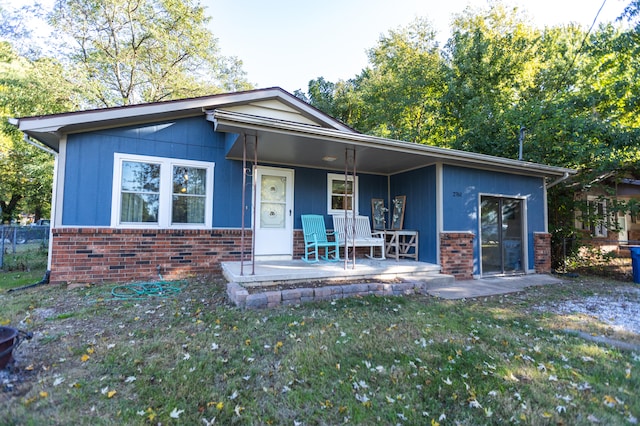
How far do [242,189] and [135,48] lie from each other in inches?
450

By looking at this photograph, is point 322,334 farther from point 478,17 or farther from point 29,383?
point 478,17

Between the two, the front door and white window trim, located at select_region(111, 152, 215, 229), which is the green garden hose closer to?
white window trim, located at select_region(111, 152, 215, 229)

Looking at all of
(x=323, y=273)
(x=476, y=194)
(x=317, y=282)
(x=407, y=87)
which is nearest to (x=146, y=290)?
(x=317, y=282)

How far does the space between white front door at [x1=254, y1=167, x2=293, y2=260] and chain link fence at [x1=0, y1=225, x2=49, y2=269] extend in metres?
5.97

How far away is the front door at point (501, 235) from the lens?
6.70 m

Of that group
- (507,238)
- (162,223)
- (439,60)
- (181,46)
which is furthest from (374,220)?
(181,46)

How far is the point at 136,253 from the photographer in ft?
17.5

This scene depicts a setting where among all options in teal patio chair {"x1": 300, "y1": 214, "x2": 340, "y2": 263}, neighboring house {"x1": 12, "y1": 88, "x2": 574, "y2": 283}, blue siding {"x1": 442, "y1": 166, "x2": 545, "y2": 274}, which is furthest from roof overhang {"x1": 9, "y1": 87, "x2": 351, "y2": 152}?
blue siding {"x1": 442, "y1": 166, "x2": 545, "y2": 274}

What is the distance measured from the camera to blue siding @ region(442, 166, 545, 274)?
20.4 feet

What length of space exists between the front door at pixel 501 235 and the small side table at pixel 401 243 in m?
1.41

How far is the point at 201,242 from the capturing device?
19.1ft

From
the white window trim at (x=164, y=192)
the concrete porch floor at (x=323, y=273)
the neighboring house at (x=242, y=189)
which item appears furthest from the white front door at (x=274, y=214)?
the white window trim at (x=164, y=192)

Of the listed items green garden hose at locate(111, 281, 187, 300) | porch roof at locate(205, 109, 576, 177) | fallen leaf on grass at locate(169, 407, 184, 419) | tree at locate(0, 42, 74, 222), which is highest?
tree at locate(0, 42, 74, 222)

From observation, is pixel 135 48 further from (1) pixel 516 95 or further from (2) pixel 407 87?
(1) pixel 516 95
